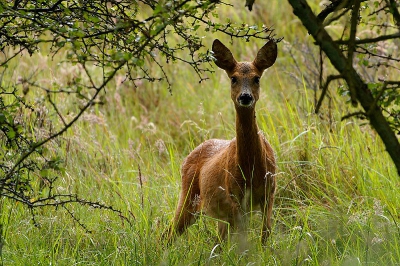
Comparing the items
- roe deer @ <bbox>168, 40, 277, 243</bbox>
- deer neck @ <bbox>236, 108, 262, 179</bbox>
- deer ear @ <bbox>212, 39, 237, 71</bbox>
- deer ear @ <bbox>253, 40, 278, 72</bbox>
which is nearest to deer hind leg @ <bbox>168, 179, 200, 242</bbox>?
roe deer @ <bbox>168, 40, 277, 243</bbox>

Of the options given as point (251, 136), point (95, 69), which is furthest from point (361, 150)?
point (95, 69)

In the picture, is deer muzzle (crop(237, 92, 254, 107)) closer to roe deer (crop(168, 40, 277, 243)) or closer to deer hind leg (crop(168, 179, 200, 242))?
roe deer (crop(168, 40, 277, 243))

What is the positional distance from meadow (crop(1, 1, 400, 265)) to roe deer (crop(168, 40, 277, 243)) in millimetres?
137

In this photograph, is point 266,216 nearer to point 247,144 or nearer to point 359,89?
point 247,144

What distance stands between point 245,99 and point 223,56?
0.58 meters

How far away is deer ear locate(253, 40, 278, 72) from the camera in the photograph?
5305 mm

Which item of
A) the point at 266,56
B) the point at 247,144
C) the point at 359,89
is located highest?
the point at 266,56

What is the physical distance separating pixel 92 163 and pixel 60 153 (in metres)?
0.38

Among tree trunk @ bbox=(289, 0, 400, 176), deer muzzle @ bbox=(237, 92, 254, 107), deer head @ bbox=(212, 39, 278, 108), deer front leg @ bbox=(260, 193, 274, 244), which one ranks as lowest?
deer front leg @ bbox=(260, 193, 274, 244)

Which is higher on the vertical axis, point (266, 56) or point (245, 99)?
point (266, 56)

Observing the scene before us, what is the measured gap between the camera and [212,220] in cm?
549

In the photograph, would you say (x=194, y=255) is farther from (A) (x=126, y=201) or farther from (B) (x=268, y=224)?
(A) (x=126, y=201)

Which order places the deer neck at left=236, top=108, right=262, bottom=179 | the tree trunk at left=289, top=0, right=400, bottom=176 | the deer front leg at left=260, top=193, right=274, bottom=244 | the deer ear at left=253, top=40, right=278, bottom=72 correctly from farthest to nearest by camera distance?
the deer ear at left=253, top=40, right=278, bottom=72 < the deer neck at left=236, top=108, right=262, bottom=179 < the deer front leg at left=260, top=193, right=274, bottom=244 < the tree trunk at left=289, top=0, right=400, bottom=176

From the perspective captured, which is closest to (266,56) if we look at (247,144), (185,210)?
(247,144)
